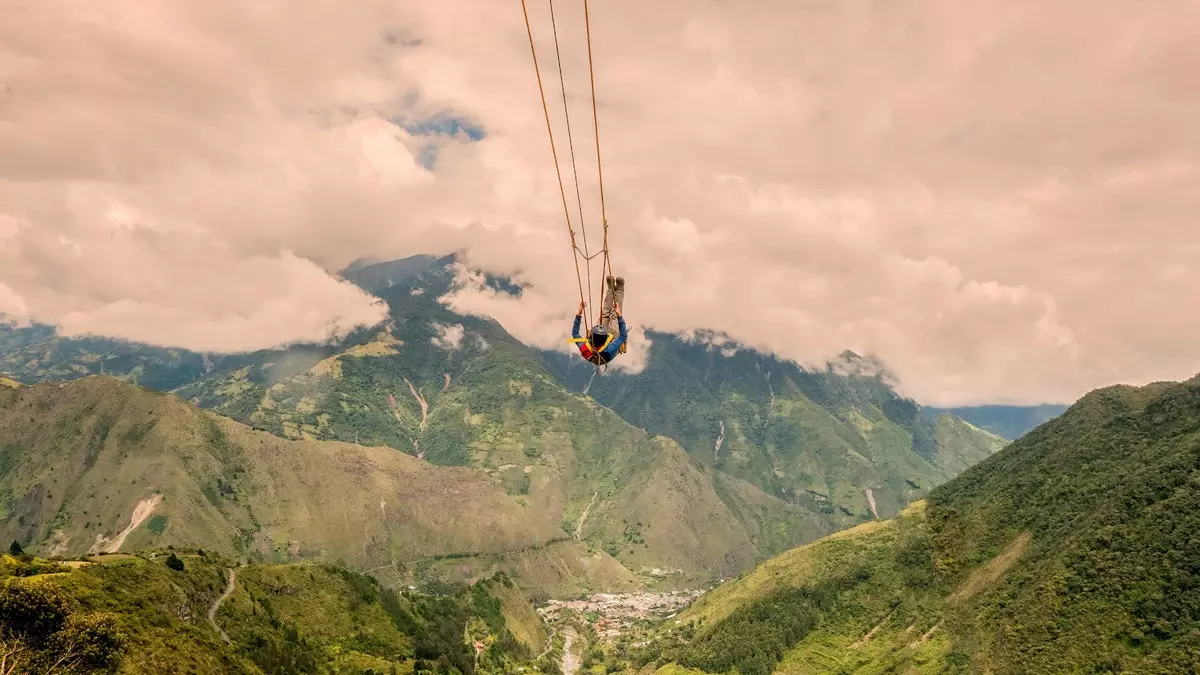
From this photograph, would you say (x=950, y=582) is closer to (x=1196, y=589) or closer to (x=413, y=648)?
(x=1196, y=589)

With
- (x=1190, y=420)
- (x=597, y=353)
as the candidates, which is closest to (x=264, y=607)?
(x=597, y=353)

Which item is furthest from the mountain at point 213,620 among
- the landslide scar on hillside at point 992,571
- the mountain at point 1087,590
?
the landslide scar on hillside at point 992,571

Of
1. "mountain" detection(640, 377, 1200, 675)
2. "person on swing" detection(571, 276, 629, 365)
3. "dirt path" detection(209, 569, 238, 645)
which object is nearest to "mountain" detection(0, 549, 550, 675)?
"dirt path" detection(209, 569, 238, 645)

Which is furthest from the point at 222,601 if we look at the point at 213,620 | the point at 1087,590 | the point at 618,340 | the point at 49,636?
the point at 1087,590

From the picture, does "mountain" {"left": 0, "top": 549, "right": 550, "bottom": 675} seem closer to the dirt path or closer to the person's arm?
the dirt path

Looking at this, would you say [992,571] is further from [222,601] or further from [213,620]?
[222,601]

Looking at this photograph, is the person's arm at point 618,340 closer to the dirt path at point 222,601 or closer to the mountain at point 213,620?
the mountain at point 213,620

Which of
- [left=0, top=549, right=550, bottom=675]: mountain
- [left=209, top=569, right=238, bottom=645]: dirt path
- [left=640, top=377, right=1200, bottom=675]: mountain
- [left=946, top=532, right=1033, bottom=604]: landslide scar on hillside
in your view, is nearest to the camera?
[left=0, top=549, right=550, bottom=675]: mountain
